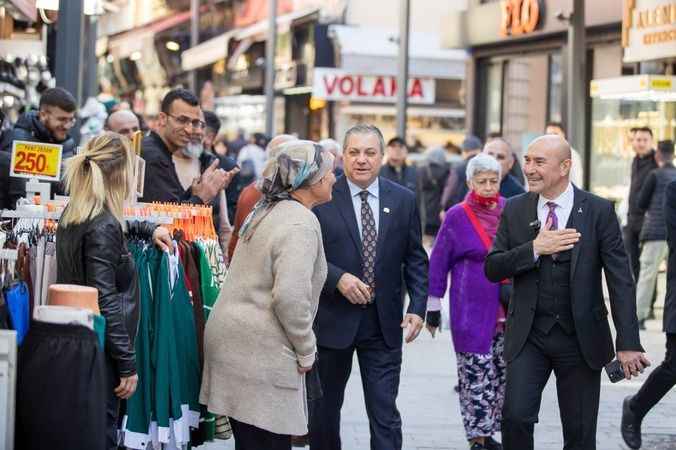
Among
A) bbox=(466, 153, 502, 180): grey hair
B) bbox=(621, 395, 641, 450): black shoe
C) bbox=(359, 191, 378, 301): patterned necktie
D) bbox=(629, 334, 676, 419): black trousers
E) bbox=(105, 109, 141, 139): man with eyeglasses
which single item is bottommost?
bbox=(621, 395, 641, 450): black shoe

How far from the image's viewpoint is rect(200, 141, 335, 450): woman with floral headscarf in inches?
239

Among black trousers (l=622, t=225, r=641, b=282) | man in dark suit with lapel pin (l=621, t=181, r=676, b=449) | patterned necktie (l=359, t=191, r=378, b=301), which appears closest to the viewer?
patterned necktie (l=359, t=191, r=378, b=301)

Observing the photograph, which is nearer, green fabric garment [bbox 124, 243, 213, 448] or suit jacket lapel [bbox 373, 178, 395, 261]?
green fabric garment [bbox 124, 243, 213, 448]

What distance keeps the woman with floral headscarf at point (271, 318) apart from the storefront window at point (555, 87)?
1710 centimetres

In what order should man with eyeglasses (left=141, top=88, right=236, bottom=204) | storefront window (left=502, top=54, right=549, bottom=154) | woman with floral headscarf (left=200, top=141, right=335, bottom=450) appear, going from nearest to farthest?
woman with floral headscarf (left=200, top=141, right=335, bottom=450), man with eyeglasses (left=141, top=88, right=236, bottom=204), storefront window (left=502, top=54, right=549, bottom=154)

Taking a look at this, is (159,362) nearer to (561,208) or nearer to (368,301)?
(368,301)

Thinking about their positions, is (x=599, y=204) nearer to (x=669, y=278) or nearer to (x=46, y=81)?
(x=669, y=278)

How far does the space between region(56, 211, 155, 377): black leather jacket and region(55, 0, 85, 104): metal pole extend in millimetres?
6014

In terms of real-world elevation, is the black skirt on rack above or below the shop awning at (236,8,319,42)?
below

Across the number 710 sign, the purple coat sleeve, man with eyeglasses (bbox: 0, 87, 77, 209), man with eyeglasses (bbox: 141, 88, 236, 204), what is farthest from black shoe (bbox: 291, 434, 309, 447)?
the number 710 sign

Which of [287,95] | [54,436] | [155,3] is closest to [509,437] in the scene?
[54,436]

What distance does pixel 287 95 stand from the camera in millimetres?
40562

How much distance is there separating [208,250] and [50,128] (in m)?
2.81

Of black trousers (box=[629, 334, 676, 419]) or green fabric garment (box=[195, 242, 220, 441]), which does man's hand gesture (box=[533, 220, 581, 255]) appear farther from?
black trousers (box=[629, 334, 676, 419])
